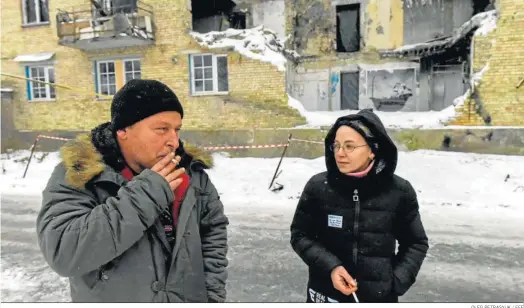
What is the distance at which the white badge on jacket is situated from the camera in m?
2.02

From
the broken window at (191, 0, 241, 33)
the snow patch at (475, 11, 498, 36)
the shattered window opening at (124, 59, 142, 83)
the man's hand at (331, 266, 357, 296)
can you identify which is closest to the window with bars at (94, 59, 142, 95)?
the shattered window opening at (124, 59, 142, 83)

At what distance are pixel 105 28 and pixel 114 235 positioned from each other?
12849 mm

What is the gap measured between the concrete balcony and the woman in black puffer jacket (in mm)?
11932

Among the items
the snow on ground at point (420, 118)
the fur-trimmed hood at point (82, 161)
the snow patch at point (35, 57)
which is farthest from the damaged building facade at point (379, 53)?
the fur-trimmed hood at point (82, 161)

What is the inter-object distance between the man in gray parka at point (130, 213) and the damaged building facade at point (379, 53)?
13086mm

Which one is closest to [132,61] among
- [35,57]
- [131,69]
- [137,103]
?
[131,69]

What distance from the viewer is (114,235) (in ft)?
4.43

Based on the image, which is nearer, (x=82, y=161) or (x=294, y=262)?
(x=82, y=161)

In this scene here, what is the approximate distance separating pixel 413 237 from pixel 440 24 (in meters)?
15.0

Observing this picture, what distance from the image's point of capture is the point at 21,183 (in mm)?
9609

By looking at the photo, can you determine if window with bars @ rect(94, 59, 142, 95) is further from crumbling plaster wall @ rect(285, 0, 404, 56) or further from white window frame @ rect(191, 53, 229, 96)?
crumbling plaster wall @ rect(285, 0, 404, 56)

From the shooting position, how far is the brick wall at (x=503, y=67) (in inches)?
381

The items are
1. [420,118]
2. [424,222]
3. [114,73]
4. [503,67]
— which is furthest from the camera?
[114,73]

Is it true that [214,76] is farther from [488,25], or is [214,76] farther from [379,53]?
[488,25]
